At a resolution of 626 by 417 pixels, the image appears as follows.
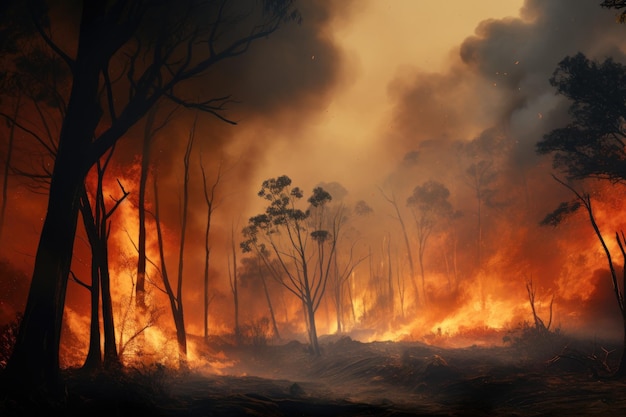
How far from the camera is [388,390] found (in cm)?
1606

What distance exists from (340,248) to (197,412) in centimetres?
6170


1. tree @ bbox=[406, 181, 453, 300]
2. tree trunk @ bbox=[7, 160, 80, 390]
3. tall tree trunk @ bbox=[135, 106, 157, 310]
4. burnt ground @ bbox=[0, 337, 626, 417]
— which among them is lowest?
burnt ground @ bbox=[0, 337, 626, 417]

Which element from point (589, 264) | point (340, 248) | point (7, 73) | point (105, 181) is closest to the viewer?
point (7, 73)

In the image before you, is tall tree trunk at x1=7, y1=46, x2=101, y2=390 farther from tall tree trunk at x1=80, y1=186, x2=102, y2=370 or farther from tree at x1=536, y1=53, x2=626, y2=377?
tree at x1=536, y1=53, x2=626, y2=377

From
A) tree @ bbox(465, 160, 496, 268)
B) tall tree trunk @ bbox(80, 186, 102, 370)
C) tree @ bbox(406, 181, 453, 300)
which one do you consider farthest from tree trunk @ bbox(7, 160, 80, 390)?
tree @ bbox(406, 181, 453, 300)

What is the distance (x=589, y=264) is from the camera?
87.2ft

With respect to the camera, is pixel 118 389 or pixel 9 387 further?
pixel 118 389

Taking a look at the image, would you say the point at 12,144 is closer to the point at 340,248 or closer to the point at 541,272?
the point at 541,272

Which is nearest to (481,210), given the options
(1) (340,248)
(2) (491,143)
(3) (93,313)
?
(2) (491,143)

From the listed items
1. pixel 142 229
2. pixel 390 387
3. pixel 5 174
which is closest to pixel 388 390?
pixel 390 387

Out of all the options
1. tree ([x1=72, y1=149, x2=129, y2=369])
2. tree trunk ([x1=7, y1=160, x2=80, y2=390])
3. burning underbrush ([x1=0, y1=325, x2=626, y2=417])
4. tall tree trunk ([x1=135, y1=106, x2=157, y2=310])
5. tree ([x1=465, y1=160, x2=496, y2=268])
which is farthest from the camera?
tree ([x1=465, y1=160, x2=496, y2=268])

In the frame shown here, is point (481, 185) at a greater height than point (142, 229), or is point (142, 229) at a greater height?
point (481, 185)

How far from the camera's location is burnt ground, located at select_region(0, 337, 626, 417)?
30.5 feet

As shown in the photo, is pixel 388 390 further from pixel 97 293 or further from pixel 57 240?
pixel 57 240
